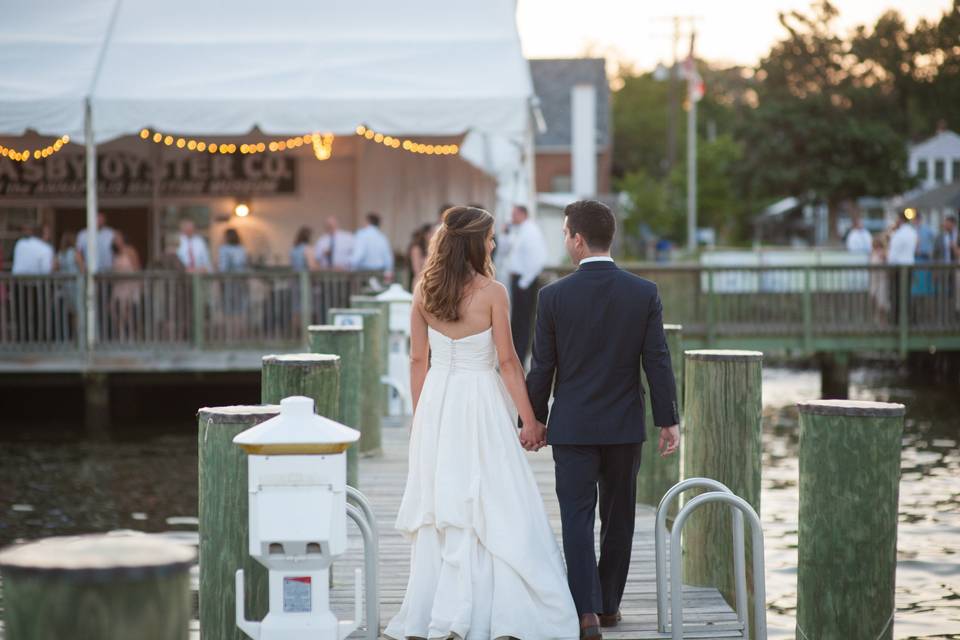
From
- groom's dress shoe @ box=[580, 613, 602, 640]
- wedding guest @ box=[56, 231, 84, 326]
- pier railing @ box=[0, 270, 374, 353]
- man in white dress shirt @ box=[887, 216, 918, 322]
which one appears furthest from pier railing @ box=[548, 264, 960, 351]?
groom's dress shoe @ box=[580, 613, 602, 640]

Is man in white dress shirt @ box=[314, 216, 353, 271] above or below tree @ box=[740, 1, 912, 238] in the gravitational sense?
below

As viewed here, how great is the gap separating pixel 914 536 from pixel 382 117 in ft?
30.5

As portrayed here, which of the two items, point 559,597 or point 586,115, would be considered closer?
point 559,597

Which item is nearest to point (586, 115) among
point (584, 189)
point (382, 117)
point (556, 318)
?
point (584, 189)

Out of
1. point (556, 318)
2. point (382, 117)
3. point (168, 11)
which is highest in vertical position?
point (168, 11)

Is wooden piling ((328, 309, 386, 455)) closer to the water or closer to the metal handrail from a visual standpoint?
the water

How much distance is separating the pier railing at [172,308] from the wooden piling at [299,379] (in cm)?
1202

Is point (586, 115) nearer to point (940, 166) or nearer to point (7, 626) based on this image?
point (940, 166)

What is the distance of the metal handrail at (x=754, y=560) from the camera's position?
5.95 m

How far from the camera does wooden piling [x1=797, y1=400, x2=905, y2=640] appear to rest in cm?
557

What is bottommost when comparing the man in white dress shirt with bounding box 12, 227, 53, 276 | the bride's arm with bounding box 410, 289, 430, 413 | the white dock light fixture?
the white dock light fixture

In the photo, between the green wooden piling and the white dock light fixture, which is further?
the green wooden piling

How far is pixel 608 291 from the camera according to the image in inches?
235

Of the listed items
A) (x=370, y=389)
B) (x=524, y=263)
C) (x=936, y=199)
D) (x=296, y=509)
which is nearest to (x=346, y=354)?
(x=370, y=389)
